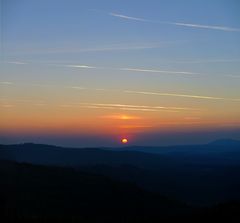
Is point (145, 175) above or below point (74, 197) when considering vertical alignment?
above

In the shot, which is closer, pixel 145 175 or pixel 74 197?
pixel 74 197

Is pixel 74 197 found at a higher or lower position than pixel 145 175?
lower

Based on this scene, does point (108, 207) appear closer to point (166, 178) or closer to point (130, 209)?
point (130, 209)

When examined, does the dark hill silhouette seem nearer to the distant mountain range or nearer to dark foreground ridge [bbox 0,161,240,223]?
dark foreground ridge [bbox 0,161,240,223]

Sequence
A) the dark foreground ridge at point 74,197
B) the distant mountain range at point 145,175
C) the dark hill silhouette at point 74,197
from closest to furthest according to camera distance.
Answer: the dark foreground ridge at point 74,197, the dark hill silhouette at point 74,197, the distant mountain range at point 145,175

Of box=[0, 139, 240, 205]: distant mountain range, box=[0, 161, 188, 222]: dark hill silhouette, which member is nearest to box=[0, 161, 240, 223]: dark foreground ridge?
box=[0, 161, 188, 222]: dark hill silhouette

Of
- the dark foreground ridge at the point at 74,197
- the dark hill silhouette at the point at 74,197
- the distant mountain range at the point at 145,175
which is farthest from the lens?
the distant mountain range at the point at 145,175

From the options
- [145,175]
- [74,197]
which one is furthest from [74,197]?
[145,175]

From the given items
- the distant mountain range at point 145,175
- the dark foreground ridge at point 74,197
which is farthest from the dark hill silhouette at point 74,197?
the distant mountain range at point 145,175

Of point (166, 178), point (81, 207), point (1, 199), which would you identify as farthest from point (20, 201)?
point (166, 178)

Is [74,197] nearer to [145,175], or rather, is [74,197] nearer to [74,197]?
[74,197]

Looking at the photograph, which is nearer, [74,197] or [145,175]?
[74,197]

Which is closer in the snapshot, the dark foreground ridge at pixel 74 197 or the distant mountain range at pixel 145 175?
→ the dark foreground ridge at pixel 74 197

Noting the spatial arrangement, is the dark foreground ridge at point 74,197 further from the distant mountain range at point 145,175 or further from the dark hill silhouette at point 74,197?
the distant mountain range at point 145,175
